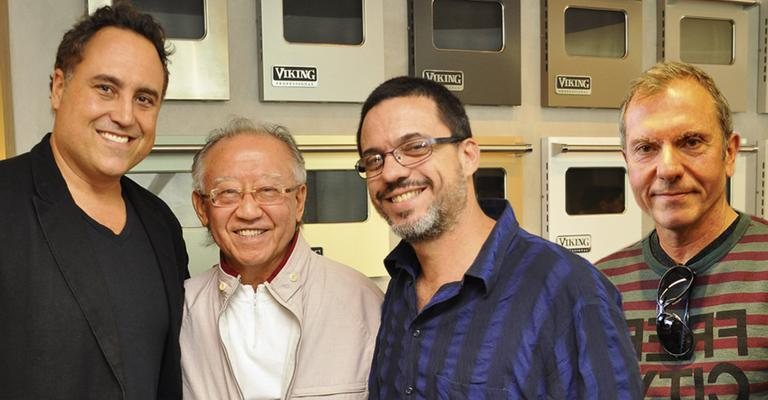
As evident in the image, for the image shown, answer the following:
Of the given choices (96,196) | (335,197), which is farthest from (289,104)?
(96,196)

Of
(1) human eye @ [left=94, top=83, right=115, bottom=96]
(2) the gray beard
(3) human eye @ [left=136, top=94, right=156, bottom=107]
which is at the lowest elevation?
(2) the gray beard

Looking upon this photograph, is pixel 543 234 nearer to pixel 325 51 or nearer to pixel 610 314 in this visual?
pixel 325 51

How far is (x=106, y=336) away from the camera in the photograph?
1.12 m

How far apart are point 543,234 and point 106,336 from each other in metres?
1.51

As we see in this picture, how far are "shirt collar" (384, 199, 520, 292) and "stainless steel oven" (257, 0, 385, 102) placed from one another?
0.84 meters

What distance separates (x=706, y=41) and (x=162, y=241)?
2060mm

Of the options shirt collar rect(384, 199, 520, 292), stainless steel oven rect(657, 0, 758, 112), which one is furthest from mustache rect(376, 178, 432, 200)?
stainless steel oven rect(657, 0, 758, 112)

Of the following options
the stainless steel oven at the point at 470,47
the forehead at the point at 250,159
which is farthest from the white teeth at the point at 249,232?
the stainless steel oven at the point at 470,47

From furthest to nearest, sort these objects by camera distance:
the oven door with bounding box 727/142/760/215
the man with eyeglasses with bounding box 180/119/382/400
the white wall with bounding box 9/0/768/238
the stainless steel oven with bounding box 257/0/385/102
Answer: the oven door with bounding box 727/142/760/215, the stainless steel oven with bounding box 257/0/385/102, the white wall with bounding box 9/0/768/238, the man with eyeglasses with bounding box 180/119/382/400

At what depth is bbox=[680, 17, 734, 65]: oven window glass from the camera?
2.37m

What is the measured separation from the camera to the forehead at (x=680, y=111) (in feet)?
3.97

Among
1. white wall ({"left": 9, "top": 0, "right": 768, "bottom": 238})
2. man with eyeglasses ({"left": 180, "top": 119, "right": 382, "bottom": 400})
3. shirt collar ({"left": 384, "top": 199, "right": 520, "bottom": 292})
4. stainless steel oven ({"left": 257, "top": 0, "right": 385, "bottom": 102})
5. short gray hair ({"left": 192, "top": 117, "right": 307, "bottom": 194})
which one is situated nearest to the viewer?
shirt collar ({"left": 384, "top": 199, "right": 520, "bottom": 292})

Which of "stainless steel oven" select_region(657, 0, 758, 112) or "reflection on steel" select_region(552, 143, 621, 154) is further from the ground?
"stainless steel oven" select_region(657, 0, 758, 112)

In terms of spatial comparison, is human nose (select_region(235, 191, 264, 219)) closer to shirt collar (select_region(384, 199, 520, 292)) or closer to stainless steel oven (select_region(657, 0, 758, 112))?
shirt collar (select_region(384, 199, 520, 292))
